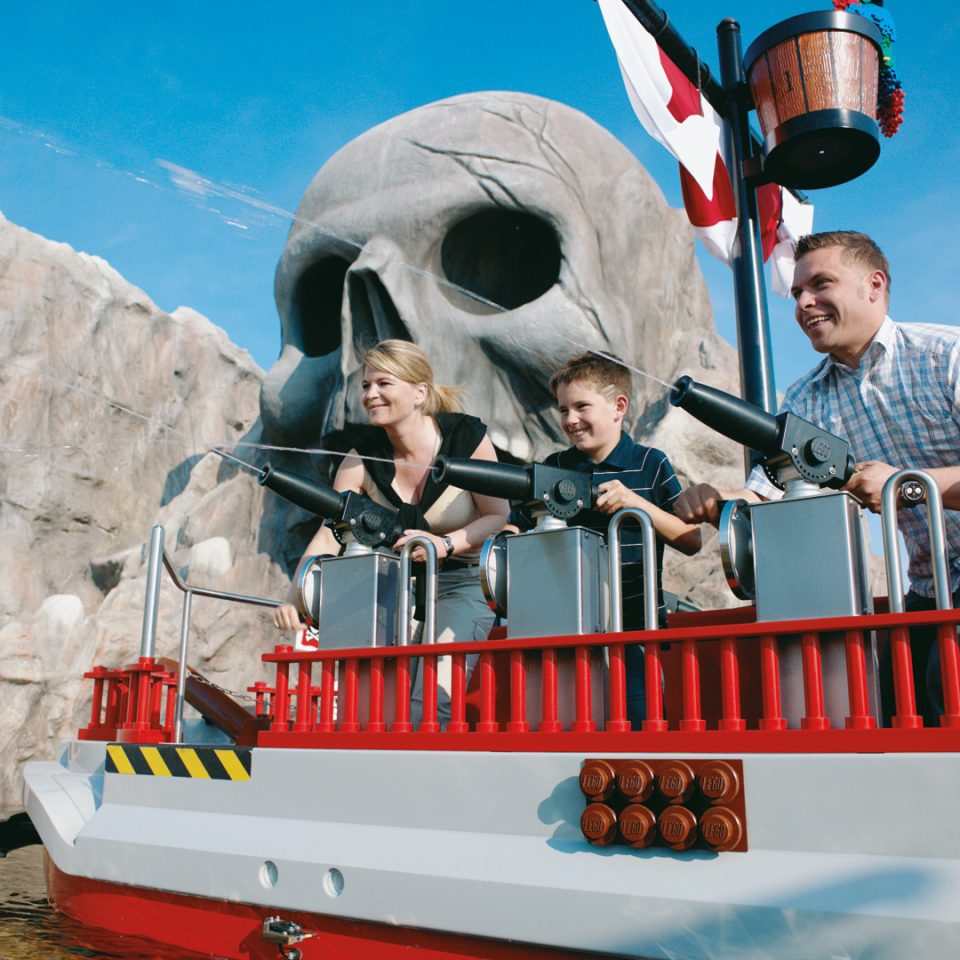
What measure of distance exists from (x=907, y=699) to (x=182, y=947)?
6.92 feet

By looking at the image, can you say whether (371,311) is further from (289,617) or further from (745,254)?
(289,617)

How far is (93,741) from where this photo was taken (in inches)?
161

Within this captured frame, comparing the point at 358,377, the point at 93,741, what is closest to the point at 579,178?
the point at 358,377

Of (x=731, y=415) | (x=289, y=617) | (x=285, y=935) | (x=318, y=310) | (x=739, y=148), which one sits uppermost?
(x=318, y=310)

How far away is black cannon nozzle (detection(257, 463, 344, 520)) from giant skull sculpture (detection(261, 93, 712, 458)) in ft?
27.9

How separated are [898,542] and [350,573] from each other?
4.97 ft

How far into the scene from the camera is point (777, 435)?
204 centimetres

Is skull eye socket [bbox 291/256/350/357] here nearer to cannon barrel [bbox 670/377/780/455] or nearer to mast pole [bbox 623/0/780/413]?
mast pole [bbox 623/0/780/413]

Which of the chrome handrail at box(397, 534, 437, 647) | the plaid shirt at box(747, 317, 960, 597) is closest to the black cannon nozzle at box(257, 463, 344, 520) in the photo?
the chrome handrail at box(397, 534, 437, 647)

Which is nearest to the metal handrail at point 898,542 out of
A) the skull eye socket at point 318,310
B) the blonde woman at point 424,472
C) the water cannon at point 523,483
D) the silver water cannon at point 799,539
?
the silver water cannon at point 799,539

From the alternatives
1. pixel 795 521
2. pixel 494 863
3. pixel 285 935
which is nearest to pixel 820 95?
pixel 795 521

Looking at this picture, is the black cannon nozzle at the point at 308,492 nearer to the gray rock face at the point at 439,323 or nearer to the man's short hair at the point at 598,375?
the man's short hair at the point at 598,375

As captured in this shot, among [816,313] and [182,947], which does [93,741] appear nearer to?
[182,947]

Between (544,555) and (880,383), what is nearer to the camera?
(544,555)
